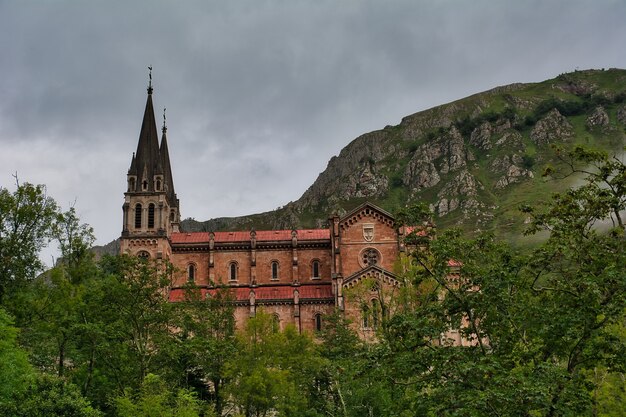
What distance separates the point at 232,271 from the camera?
68688mm

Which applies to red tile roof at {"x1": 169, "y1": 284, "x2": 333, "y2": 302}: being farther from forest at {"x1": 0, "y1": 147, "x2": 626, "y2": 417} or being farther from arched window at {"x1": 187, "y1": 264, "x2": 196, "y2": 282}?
forest at {"x1": 0, "y1": 147, "x2": 626, "y2": 417}

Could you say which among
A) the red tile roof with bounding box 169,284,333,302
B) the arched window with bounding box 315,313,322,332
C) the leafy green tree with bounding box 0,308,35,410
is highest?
the red tile roof with bounding box 169,284,333,302

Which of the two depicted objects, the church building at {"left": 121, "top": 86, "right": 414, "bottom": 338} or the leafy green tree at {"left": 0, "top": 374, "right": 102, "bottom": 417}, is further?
the church building at {"left": 121, "top": 86, "right": 414, "bottom": 338}

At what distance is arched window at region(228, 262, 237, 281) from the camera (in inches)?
2694

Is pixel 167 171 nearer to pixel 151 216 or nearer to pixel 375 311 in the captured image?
pixel 151 216

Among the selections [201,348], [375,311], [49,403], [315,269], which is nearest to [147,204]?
[315,269]

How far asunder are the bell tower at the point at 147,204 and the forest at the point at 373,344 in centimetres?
1681

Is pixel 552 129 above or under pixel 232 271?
above

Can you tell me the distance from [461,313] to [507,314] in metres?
1.62

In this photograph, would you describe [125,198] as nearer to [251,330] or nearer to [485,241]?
[251,330]

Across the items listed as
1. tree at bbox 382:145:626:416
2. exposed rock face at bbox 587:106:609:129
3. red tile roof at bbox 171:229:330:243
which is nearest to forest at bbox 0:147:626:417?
tree at bbox 382:145:626:416

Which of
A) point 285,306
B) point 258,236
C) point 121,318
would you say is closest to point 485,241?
point 121,318

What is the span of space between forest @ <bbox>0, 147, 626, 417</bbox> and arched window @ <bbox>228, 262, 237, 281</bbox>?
17197mm

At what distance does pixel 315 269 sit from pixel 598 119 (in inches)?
5892
